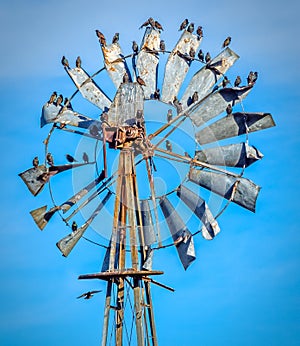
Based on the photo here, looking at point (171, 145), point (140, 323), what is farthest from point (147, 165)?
point (140, 323)

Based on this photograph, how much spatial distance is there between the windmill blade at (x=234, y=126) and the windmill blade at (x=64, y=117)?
1803 millimetres

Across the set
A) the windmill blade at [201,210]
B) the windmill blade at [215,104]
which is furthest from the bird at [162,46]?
the windmill blade at [201,210]

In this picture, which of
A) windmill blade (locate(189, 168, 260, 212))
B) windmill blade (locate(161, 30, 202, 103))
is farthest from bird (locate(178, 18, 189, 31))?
windmill blade (locate(189, 168, 260, 212))

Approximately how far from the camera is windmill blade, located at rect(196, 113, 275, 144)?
50.1 ft

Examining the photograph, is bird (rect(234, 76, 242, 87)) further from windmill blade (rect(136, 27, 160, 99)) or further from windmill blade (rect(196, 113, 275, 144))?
windmill blade (rect(136, 27, 160, 99))

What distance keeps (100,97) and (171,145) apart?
152 cm

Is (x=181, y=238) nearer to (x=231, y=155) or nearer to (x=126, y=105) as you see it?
(x=231, y=155)

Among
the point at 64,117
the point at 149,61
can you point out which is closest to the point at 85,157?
the point at 64,117

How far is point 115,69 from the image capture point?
16.2 meters

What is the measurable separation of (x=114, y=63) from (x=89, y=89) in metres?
0.66

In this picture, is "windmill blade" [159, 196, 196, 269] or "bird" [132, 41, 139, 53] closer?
"windmill blade" [159, 196, 196, 269]

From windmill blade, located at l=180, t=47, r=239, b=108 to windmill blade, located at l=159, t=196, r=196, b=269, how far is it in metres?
2.05

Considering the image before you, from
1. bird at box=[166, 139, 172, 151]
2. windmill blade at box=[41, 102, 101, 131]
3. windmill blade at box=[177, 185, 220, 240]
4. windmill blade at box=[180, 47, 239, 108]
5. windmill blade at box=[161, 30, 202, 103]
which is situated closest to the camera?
windmill blade at box=[177, 185, 220, 240]

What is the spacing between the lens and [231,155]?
15398 millimetres
